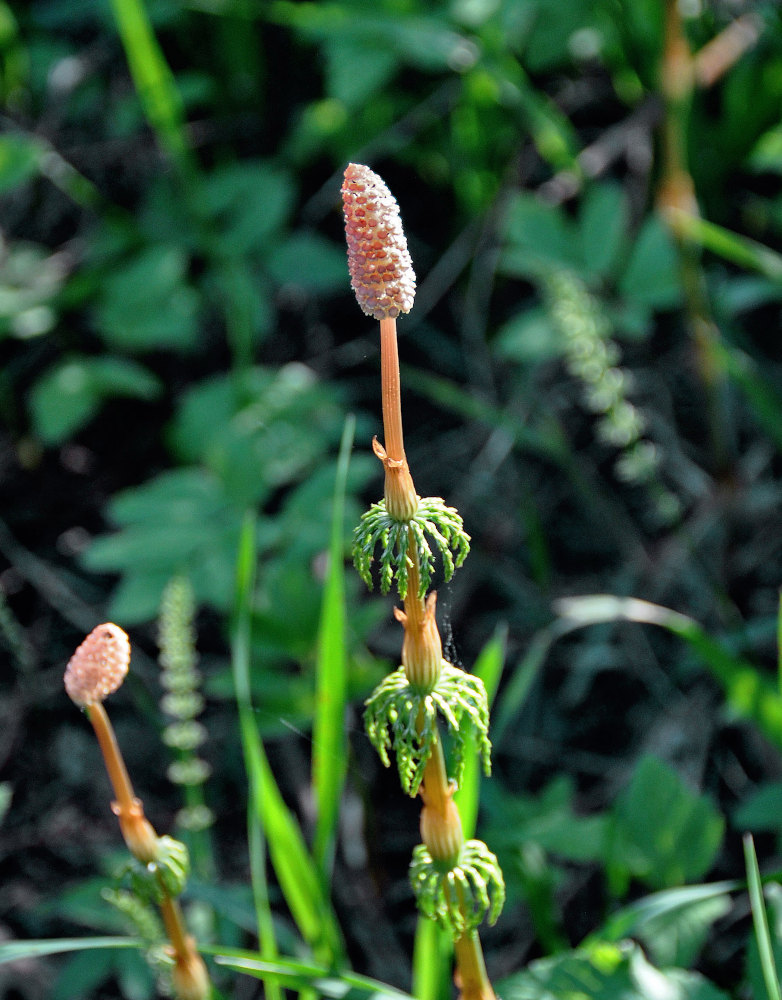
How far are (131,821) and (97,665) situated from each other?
0.68 ft

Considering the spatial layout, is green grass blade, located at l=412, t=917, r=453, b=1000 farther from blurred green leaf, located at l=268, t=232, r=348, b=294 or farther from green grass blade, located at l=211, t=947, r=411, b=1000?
blurred green leaf, located at l=268, t=232, r=348, b=294

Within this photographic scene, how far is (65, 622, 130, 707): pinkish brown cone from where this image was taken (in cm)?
94

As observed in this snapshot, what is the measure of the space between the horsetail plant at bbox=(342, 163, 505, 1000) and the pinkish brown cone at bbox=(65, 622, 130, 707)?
242 millimetres

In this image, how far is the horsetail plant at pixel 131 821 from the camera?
0.94 metres

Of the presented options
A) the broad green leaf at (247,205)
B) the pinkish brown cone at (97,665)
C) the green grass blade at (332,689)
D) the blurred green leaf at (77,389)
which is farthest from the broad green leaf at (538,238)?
the pinkish brown cone at (97,665)

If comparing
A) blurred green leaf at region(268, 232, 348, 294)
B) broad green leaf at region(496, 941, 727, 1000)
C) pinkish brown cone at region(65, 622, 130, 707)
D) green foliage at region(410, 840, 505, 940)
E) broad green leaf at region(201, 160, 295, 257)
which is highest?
broad green leaf at region(201, 160, 295, 257)

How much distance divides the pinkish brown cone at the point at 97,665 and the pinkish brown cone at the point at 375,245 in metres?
0.41

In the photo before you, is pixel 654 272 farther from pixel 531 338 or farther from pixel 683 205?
pixel 531 338

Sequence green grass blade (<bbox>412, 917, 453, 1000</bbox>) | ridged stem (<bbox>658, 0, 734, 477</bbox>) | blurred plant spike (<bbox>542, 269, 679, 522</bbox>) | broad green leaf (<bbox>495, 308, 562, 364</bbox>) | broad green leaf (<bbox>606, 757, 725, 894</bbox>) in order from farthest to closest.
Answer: broad green leaf (<bbox>495, 308, 562, 364</bbox>)
ridged stem (<bbox>658, 0, 734, 477</bbox>)
blurred plant spike (<bbox>542, 269, 679, 522</bbox>)
broad green leaf (<bbox>606, 757, 725, 894</bbox>)
green grass blade (<bbox>412, 917, 453, 1000</bbox>)

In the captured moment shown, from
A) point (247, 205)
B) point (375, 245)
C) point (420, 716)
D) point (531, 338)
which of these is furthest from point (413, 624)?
point (247, 205)

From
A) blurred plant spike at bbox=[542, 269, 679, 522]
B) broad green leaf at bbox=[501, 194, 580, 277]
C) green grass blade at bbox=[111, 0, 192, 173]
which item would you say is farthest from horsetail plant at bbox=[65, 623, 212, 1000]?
green grass blade at bbox=[111, 0, 192, 173]

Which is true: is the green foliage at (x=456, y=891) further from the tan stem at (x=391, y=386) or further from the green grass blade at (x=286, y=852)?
the tan stem at (x=391, y=386)

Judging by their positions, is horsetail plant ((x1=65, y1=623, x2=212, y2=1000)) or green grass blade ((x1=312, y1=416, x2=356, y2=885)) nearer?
horsetail plant ((x1=65, y1=623, x2=212, y2=1000))

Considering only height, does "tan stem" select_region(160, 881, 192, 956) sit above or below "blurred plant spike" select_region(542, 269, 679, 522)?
below
